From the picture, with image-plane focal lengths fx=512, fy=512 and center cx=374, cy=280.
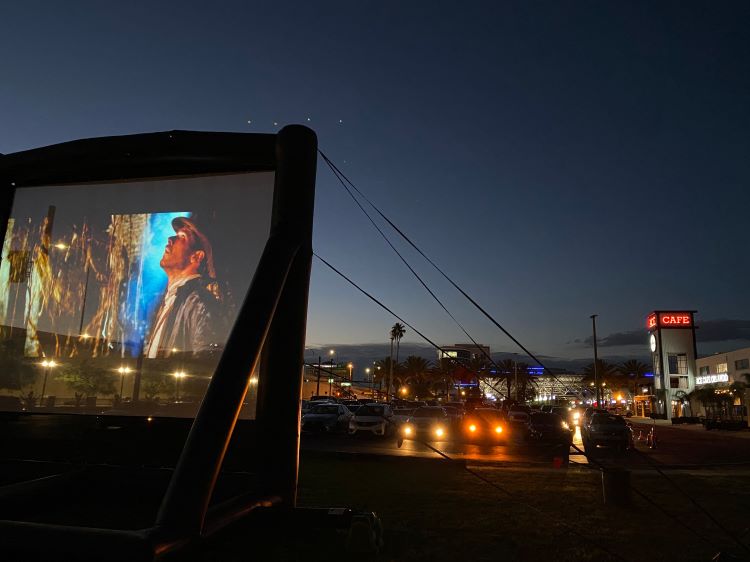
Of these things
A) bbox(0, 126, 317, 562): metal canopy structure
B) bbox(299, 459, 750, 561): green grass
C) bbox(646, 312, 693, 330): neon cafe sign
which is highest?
bbox(646, 312, 693, 330): neon cafe sign

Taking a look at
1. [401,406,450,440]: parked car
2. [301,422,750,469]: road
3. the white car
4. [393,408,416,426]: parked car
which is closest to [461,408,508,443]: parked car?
[401,406,450,440]: parked car

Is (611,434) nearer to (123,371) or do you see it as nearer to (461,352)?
(123,371)

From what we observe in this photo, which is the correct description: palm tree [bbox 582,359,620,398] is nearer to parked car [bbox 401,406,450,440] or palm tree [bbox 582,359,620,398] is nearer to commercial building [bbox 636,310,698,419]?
commercial building [bbox 636,310,698,419]

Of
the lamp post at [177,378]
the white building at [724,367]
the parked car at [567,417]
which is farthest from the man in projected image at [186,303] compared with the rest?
the white building at [724,367]

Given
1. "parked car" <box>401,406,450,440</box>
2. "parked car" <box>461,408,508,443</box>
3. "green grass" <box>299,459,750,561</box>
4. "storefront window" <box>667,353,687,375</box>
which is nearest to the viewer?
"green grass" <box>299,459,750,561</box>

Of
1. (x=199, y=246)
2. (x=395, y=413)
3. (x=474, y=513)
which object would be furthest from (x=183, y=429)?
(x=395, y=413)

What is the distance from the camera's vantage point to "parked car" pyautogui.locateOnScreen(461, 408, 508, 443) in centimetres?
2225

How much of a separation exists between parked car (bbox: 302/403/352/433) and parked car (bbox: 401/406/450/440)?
2.92m

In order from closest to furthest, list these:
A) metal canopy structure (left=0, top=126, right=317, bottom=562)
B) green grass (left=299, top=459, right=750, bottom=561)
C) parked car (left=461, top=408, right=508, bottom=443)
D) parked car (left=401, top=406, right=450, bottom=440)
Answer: metal canopy structure (left=0, top=126, right=317, bottom=562) < green grass (left=299, top=459, right=750, bottom=561) < parked car (left=401, top=406, right=450, bottom=440) < parked car (left=461, top=408, right=508, bottom=443)

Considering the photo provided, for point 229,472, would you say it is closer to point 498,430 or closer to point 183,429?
point 183,429

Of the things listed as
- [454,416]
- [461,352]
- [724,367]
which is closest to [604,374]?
[461,352]

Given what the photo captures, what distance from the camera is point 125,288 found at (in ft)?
23.1

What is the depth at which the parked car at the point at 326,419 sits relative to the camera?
847 inches

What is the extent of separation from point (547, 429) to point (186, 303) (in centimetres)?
1893
